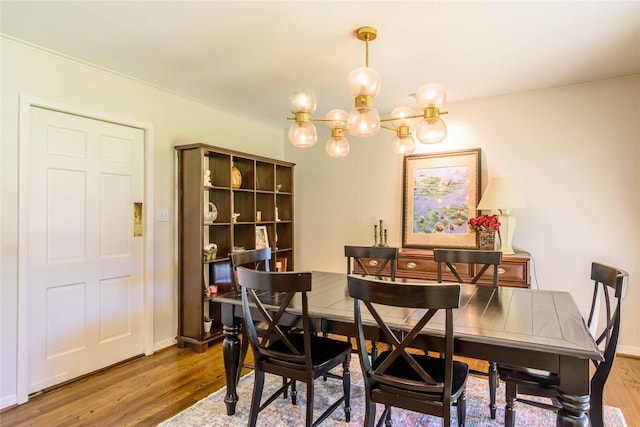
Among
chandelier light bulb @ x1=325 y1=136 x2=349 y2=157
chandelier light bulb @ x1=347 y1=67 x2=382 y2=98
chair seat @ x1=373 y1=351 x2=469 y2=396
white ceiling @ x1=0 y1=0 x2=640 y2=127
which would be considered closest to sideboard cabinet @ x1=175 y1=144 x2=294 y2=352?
white ceiling @ x1=0 y1=0 x2=640 y2=127

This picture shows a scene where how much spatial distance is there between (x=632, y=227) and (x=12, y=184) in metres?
4.69

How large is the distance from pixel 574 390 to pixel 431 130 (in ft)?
4.71

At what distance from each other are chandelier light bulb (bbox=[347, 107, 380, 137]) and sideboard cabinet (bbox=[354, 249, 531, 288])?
1.73 meters

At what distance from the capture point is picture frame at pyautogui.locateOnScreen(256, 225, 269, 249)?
4.15 m

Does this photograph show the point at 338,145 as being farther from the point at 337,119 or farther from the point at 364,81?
the point at 364,81

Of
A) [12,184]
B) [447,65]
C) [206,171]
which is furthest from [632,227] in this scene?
[12,184]

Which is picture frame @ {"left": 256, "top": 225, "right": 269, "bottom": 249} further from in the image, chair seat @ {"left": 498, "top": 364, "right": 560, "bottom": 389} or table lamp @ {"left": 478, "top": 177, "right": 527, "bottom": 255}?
chair seat @ {"left": 498, "top": 364, "right": 560, "bottom": 389}

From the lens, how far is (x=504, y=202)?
126 inches

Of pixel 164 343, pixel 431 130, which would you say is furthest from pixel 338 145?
pixel 164 343

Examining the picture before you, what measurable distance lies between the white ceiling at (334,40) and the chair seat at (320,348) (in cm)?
186

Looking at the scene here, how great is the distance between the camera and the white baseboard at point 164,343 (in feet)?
10.9

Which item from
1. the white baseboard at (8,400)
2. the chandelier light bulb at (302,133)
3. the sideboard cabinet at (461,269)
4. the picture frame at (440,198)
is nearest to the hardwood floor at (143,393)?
the white baseboard at (8,400)

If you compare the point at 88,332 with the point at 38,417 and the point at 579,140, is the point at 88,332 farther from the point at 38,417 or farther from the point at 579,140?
the point at 579,140

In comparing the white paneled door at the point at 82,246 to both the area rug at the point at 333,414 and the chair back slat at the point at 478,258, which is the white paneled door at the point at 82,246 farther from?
the chair back slat at the point at 478,258
